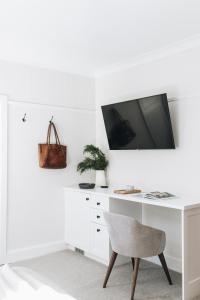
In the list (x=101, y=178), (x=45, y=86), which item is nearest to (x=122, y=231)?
(x=101, y=178)

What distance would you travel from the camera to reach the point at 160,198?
3.08 metres

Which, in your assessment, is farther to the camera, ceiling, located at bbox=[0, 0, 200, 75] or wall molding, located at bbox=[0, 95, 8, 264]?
wall molding, located at bbox=[0, 95, 8, 264]

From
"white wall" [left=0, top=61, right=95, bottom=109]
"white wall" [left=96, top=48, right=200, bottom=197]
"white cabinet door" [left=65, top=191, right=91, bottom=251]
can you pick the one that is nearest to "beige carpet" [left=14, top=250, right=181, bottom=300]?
"white cabinet door" [left=65, top=191, right=91, bottom=251]

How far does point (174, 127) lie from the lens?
3.45m

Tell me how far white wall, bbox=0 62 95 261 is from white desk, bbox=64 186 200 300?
24 centimetres

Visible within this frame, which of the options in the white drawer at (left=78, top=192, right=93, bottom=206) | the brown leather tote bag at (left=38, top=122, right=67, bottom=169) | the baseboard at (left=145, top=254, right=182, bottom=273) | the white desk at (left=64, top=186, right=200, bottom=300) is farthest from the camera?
the brown leather tote bag at (left=38, top=122, right=67, bottom=169)

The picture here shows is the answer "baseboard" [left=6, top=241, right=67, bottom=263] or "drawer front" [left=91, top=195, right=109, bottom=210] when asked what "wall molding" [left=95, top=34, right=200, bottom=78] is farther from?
"baseboard" [left=6, top=241, right=67, bottom=263]

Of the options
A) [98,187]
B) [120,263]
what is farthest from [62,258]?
[98,187]

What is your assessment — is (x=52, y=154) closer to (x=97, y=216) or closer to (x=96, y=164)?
(x=96, y=164)

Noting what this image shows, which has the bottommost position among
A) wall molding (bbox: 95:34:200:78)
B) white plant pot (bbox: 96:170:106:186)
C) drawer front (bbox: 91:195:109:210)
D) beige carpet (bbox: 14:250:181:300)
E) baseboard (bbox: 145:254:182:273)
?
beige carpet (bbox: 14:250:181:300)

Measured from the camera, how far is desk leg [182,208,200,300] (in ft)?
8.64

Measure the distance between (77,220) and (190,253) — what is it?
1.64 meters

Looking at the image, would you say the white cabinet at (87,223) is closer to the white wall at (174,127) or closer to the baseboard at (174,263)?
the white wall at (174,127)

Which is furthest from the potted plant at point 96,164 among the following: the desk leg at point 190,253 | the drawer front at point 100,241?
the desk leg at point 190,253
